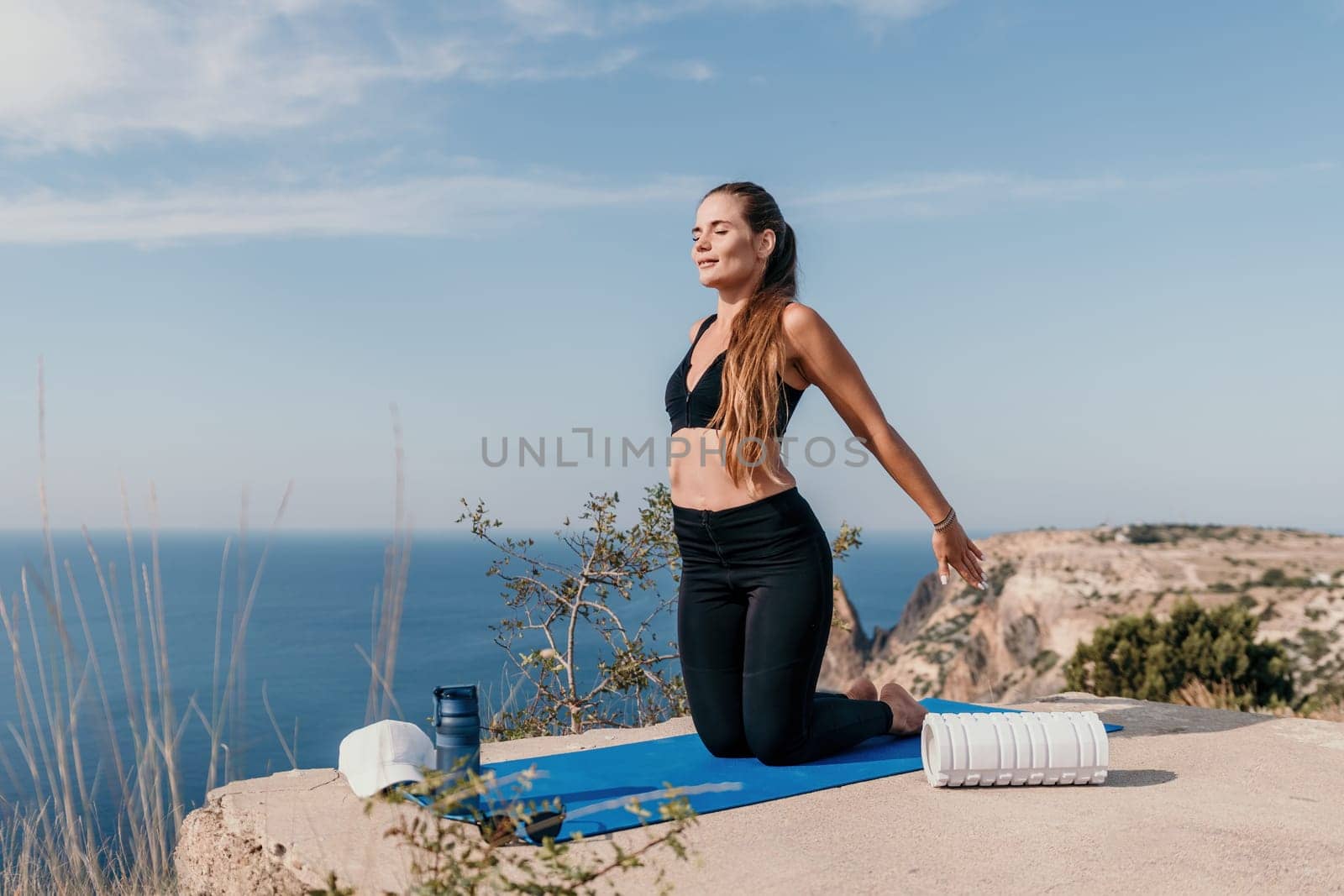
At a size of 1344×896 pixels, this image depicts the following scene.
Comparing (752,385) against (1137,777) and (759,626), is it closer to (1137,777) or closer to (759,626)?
(759,626)

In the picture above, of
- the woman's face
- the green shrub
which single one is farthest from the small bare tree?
the green shrub

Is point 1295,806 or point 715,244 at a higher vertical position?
point 715,244

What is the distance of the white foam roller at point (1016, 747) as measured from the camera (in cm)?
358

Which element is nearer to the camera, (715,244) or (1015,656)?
(715,244)

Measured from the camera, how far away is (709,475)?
3.77 m

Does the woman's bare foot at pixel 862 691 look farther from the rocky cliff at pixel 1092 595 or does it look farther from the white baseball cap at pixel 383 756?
the rocky cliff at pixel 1092 595

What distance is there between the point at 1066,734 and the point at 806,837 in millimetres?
1155

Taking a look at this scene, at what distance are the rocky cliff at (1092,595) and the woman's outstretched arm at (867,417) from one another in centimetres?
1872

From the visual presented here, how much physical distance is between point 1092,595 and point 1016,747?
27059 millimetres

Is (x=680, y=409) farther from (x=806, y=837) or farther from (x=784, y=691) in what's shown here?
(x=806, y=837)

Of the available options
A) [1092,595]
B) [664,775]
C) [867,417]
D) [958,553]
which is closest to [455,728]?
[664,775]

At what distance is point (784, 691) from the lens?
3705 millimetres

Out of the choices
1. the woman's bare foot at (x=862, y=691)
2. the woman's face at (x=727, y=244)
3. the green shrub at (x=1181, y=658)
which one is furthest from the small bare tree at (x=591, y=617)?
the green shrub at (x=1181, y=658)

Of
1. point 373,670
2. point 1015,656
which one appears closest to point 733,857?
point 373,670
